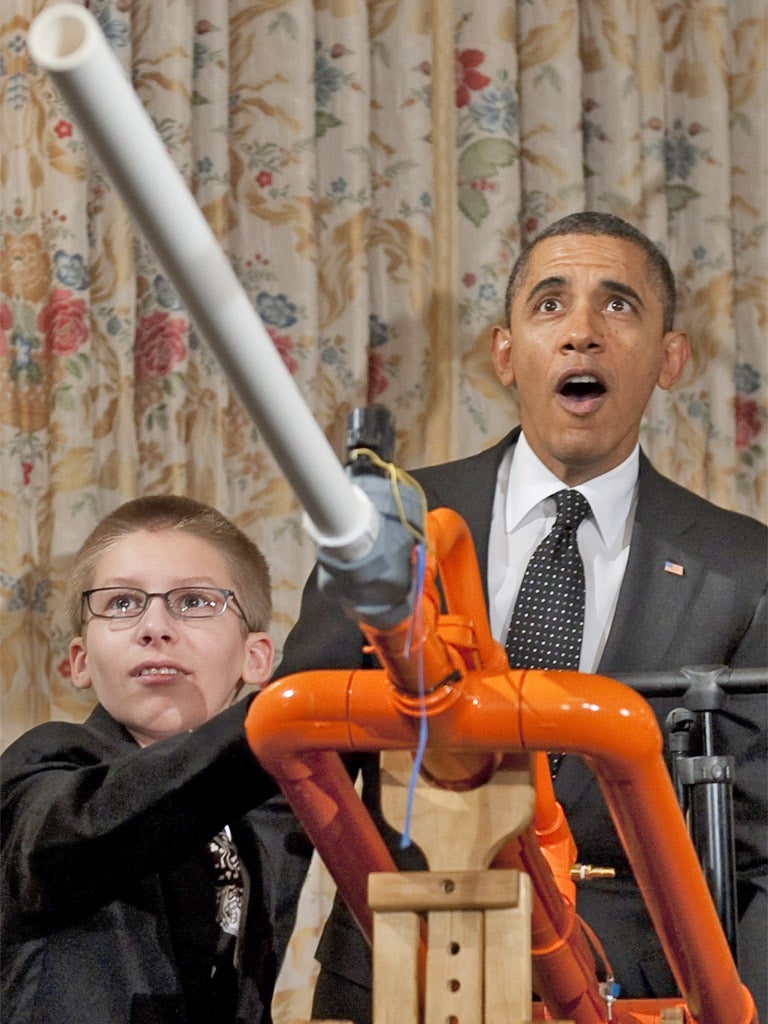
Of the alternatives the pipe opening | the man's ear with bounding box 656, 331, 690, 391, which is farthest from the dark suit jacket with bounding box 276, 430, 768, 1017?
the pipe opening

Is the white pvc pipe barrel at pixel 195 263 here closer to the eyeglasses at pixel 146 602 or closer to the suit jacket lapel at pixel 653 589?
the eyeglasses at pixel 146 602

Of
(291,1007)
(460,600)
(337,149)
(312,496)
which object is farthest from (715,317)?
Answer: (312,496)

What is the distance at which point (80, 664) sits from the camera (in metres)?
1.21

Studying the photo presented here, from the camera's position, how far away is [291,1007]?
1.75 meters

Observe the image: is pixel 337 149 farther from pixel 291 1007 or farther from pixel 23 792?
pixel 23 792

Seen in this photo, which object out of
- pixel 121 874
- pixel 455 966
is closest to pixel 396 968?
pixel 455 966

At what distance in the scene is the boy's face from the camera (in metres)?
1.11

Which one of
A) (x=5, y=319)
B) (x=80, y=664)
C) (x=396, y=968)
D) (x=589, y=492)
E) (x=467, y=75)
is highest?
(x=467, y=75)

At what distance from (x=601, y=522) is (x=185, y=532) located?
460 millimetres

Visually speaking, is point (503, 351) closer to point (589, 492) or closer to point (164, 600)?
point (589, 492)

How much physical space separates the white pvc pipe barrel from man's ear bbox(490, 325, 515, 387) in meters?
1.12

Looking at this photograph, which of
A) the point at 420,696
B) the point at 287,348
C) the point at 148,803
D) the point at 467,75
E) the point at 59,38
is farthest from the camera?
the point at 467,75

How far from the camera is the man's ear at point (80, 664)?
1189mm

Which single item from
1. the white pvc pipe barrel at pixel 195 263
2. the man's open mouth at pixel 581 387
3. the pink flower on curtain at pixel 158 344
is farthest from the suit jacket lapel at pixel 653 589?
the white pvc pipe barrel at pixel 195 263
